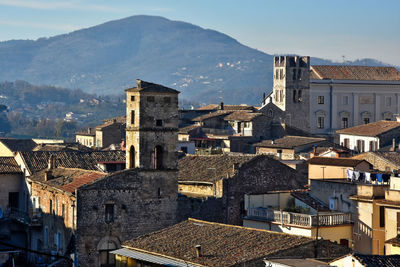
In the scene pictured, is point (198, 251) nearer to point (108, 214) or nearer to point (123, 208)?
point (108, 214)

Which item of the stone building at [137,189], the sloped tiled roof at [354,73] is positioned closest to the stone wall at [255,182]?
the stone building at [137,189]

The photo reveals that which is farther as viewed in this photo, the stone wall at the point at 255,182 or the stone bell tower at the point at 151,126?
the stone wall at the point at 255,182

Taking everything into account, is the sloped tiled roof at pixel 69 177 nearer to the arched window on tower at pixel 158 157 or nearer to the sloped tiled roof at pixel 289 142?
the arched window on tower at pixel 158 157

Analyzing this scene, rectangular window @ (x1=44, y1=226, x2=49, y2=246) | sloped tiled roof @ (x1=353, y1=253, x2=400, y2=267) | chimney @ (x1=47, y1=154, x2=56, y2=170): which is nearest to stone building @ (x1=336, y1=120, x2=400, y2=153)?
chimney @ (x1=47, y1=154, x2=56, y2=170)

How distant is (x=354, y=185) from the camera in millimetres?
40406

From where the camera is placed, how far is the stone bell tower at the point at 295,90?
362 ft

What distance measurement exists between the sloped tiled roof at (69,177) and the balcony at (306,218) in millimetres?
9523

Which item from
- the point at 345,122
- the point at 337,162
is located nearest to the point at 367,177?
the point at 337,162

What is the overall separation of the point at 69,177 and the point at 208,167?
23.0ft

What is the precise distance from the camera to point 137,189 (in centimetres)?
4466

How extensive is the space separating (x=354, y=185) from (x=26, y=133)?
162m

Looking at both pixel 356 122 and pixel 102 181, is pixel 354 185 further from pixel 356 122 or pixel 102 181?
pixel 356 122

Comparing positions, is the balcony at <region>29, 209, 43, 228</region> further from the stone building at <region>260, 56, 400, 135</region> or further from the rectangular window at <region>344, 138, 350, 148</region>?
the stone building at <region>260, 56, 400, 135</region>

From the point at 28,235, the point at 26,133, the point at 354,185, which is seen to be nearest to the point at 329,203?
the point at 354,185
